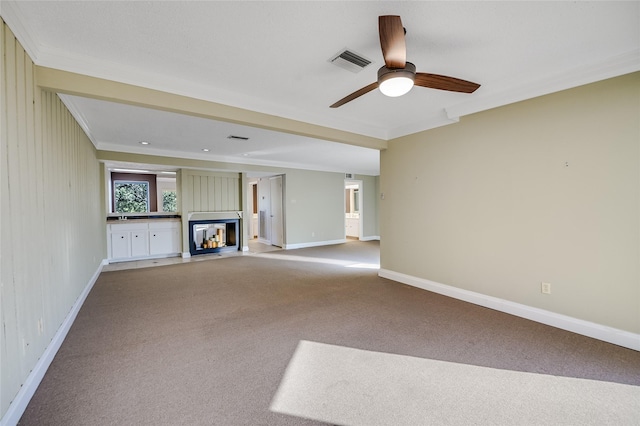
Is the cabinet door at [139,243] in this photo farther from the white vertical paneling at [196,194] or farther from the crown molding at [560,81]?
the crown molding at [560,81]

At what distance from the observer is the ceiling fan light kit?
189 centimetres

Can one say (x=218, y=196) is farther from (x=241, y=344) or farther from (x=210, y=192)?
(x=241, y=344)

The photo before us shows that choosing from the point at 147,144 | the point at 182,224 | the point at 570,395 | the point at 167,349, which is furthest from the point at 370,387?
the point at 182,224

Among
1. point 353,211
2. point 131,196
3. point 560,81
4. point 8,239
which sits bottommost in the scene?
point 8,239

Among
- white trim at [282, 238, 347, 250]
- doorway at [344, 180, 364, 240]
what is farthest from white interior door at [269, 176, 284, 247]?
doorway at [344, 180, 364, 240]

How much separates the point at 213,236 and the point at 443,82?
6.63 m

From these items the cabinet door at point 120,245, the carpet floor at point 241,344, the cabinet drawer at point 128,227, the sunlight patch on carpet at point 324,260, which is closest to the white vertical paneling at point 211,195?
the cabinet drawer at point 128,227

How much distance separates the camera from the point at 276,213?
820 cm

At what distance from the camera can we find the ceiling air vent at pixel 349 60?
2.18 meters

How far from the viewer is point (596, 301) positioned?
99.9 inches

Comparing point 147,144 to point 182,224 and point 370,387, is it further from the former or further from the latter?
Answer: point 370,387

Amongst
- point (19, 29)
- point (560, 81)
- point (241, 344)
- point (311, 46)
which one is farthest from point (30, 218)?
point (560, 81)

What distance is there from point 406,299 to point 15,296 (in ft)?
11.9

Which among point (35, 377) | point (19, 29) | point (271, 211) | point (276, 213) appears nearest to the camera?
point (19, 29)
